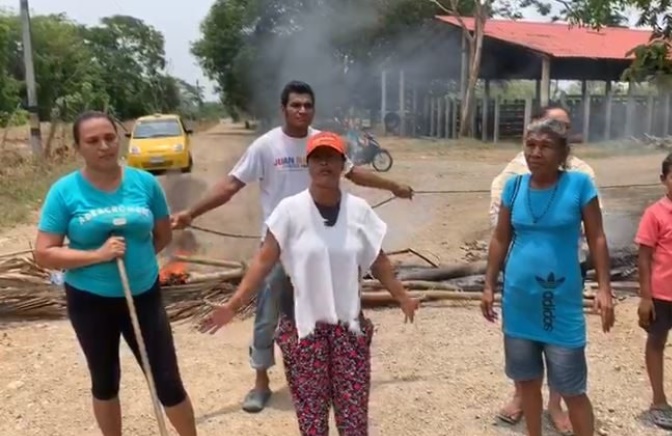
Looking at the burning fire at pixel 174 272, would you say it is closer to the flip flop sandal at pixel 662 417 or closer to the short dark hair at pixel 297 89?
the short dark hair at pixel 297 89

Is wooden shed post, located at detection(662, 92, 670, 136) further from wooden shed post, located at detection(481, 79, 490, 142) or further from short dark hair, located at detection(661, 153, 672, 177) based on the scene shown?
short dark hair, located at detection(661, 153, 672, 177)

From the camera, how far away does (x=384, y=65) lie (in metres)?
30.1

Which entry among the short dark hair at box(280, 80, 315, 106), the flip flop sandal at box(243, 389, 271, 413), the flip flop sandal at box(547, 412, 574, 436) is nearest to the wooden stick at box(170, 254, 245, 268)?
the flip flop sandal at box(243, 389, 271, 413)

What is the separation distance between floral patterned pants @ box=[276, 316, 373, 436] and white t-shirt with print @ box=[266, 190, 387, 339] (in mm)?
51

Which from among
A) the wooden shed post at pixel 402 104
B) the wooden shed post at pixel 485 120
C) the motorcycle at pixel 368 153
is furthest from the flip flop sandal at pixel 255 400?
the wooden shed post at pixel 402 104

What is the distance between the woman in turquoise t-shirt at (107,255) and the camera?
9.55 ft

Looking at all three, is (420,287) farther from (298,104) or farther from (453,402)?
(298,104)

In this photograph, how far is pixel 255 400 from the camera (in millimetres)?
4020

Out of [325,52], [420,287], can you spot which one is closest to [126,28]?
[325,52]

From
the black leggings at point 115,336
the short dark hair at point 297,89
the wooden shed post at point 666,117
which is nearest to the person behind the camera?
the black leggings at point 115,336

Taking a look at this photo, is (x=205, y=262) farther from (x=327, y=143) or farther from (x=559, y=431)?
(x=327, y=143)

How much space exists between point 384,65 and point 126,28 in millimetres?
36420

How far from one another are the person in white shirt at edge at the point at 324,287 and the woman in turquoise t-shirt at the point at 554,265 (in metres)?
0.58

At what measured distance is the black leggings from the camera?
3018 mm
